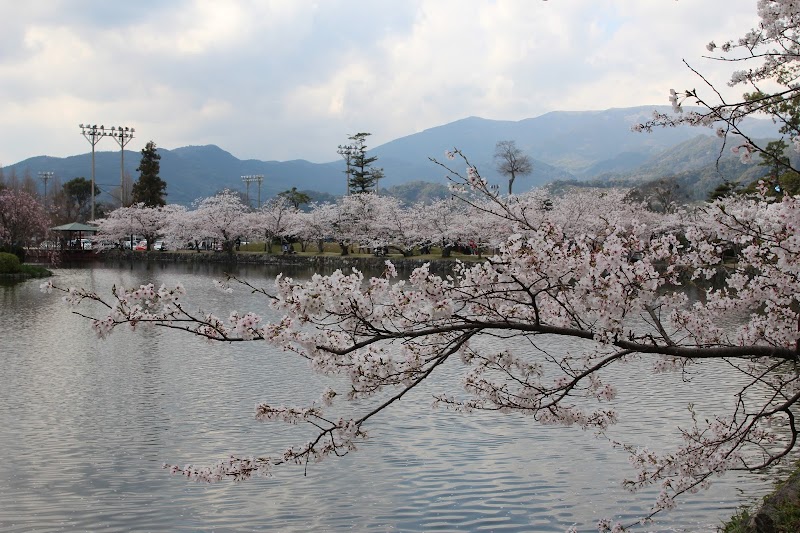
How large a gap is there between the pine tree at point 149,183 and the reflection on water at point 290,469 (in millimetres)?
53192

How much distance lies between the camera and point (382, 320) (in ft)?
13.9

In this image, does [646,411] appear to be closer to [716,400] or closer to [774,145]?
[716,400]

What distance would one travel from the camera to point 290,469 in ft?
25.6

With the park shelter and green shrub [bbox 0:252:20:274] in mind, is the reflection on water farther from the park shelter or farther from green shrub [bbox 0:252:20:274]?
the park shelter

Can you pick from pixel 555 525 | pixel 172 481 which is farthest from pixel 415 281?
pixel 172 481

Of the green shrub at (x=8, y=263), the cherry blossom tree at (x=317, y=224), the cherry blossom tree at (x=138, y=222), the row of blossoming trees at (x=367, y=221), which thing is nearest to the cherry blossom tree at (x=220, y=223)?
the row of blossoming trees at (x=367, y=221)

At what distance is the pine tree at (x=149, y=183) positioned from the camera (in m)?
63.3

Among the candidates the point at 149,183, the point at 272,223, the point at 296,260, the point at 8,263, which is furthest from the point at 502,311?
the point at 149,183

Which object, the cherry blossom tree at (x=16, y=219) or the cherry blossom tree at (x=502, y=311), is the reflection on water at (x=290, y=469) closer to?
the cherry blossom tree at (x=502, y=311)

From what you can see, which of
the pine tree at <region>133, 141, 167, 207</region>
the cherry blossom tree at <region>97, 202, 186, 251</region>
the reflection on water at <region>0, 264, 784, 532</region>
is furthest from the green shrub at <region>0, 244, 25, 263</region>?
the pine tree at <region>133, 141, 167, 207</region>

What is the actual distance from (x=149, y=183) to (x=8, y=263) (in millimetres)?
33234

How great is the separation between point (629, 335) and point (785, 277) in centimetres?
164

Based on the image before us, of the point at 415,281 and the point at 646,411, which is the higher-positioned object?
the point at 415,281

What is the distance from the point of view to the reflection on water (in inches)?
256
